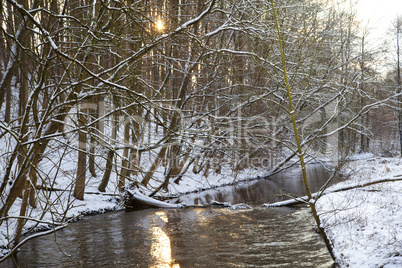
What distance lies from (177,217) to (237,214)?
6.39ft

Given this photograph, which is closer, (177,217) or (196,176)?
(177,217)

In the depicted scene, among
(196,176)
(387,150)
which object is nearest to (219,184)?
(196,176)

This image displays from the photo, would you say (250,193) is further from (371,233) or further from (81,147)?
(81,147)

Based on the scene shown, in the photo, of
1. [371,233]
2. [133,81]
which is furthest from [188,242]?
[133,81]

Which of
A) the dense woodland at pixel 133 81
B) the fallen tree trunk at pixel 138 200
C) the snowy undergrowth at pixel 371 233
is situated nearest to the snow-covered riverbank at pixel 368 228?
the snowy undergrowth at pixel 371 233

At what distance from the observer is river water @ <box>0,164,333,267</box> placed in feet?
22.4

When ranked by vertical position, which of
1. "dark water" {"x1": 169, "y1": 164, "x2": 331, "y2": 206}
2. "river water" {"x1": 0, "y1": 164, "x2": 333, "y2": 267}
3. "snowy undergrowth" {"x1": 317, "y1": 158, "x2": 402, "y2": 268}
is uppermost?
"snowy undergrowth" {"x1": 317, "y1": 158, "x2": 402, "y2": 268}

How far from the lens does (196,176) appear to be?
64.8 feet

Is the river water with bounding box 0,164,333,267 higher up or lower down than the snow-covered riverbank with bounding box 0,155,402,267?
lower down

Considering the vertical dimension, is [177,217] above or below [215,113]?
below

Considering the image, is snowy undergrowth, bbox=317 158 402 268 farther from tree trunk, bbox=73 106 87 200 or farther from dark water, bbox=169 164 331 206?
dark water, bbox=169 164 331 206

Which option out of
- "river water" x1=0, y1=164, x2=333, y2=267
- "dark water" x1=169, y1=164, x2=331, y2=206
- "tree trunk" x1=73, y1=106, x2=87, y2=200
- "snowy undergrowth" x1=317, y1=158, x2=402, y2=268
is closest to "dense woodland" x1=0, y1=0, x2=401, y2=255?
"tree trunk" x1=73, y1=106, x2=87, y2=200

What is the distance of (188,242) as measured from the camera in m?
8.18

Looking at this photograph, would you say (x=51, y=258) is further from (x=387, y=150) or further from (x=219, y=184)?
(x=387, y=150)
